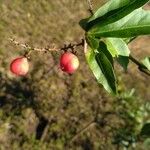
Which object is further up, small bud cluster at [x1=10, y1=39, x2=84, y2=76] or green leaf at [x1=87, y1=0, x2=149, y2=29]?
green leaf at [x1=87, y1=0, x2=149, y2=29]

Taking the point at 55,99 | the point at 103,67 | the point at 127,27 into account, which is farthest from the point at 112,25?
the point at 55,99

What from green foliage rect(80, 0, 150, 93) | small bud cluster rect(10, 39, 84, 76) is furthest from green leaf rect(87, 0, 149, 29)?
small bud cluster rect(10, 39, 84, 76)

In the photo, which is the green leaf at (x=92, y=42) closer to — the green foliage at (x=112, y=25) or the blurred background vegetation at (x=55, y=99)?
the green foliage at (x=112, y=25)

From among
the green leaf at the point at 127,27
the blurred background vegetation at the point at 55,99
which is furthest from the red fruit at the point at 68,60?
the blurred background vegetation at the point at 55,99

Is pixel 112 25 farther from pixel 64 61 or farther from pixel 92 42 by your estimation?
pixel 64 61

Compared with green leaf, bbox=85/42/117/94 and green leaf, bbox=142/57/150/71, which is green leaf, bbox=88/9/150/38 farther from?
green leaf, bbox=142/57/150/71
